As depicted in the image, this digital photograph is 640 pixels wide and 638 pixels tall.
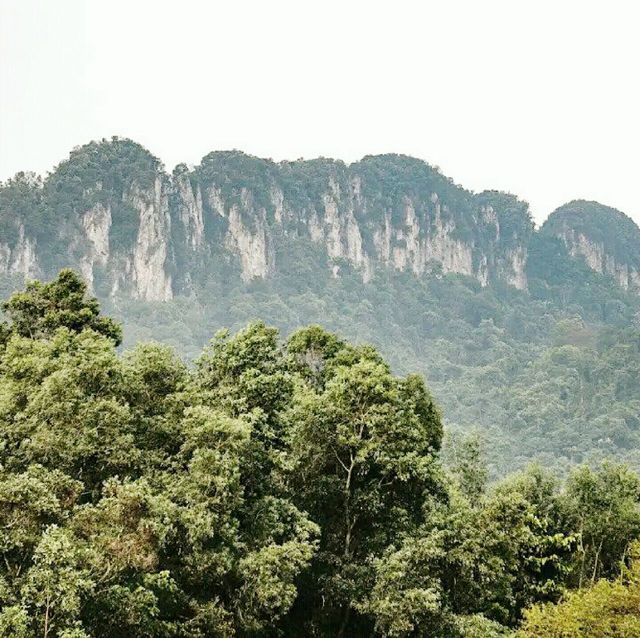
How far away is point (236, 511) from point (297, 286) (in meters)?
161

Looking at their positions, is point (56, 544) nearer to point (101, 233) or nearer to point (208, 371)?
point (208, 371)

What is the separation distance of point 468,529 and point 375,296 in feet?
547

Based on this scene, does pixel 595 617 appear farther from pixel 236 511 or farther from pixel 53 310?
pixel 53 310

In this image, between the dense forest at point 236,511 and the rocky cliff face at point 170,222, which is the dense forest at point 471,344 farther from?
the dense forest at point 236,511

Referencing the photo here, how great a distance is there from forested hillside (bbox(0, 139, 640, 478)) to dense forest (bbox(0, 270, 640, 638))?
97.3 m

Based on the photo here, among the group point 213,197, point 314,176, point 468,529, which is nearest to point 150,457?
point 468,529

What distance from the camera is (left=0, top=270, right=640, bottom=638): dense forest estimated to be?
13883 mm

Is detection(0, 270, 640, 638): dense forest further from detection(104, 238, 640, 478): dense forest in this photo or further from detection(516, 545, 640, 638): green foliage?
detection(104, 238, 640, 478): dense forest

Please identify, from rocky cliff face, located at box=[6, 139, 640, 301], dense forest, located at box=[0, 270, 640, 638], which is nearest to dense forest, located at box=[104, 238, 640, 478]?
rocky cliff face, located at box=[6, 139, 640, 301]

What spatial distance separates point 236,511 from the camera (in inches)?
686

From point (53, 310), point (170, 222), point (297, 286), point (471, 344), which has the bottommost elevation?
point (53, 310)

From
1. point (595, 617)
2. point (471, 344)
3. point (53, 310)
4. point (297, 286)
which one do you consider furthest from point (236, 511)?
point (471, 344)

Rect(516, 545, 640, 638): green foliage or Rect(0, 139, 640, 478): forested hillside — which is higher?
Rect(0, 139, 640, 478): forested hillside

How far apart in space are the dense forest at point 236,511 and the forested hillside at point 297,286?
97.3 metres
